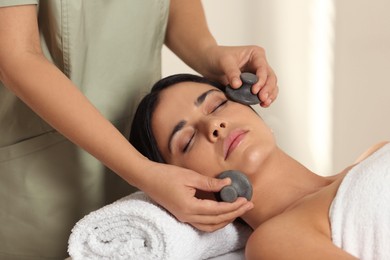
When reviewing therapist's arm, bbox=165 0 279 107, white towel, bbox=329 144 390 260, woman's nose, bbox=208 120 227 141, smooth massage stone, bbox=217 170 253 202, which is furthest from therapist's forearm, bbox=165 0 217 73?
white towel, bbox=329 144 390 260

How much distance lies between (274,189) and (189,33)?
17.7 inches

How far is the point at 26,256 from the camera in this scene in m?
1.63

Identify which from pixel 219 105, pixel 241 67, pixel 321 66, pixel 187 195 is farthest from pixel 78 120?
pixel 321 66

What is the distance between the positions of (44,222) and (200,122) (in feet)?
1.42

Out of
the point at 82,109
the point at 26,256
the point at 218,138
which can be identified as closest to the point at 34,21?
the point at 82,109

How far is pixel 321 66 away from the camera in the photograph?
2.27 meters

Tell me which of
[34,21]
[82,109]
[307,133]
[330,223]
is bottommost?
[307,133]

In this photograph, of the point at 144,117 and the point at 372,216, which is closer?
the point at 372,216

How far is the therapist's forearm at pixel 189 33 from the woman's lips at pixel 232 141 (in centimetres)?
27

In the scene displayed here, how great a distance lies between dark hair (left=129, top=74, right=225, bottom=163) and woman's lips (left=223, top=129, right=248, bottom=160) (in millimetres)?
170

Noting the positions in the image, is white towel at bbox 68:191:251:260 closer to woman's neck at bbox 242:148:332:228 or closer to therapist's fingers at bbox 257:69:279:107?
woman's neck at bbox 242:148:332:228

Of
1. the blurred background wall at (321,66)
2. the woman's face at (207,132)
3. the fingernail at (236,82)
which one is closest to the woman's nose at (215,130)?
the woman's face at (207,132)

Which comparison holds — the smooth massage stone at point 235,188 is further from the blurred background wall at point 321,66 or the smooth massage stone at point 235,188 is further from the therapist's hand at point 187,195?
the blurred background wall at point 321,66

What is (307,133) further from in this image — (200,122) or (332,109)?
(200,122)
